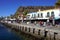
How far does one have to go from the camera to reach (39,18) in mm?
76188

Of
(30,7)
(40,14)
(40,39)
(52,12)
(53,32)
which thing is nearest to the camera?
(53,32)

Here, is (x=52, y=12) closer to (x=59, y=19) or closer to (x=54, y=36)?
(x=59, y=19)

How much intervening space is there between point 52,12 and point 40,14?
36.3 feet

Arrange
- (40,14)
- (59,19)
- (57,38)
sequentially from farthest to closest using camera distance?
(40,14), (59,19), (57,38)

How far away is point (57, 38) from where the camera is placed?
99.2 feet

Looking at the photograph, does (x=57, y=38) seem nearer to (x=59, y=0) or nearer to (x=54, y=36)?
(x=54, y=36)

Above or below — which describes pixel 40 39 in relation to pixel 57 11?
below

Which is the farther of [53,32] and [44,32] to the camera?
[44,32]

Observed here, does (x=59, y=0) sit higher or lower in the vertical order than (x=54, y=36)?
higher

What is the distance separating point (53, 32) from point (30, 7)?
10732 cm

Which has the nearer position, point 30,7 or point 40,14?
point 40,14

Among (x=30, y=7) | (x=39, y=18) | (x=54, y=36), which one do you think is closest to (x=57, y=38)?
(x=54, y=36)

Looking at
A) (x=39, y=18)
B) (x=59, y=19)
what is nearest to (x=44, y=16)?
(x=39, y=18)

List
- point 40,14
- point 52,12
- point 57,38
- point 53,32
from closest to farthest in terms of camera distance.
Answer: point 57,38, point 53,32, point 52,12, point 40,14
